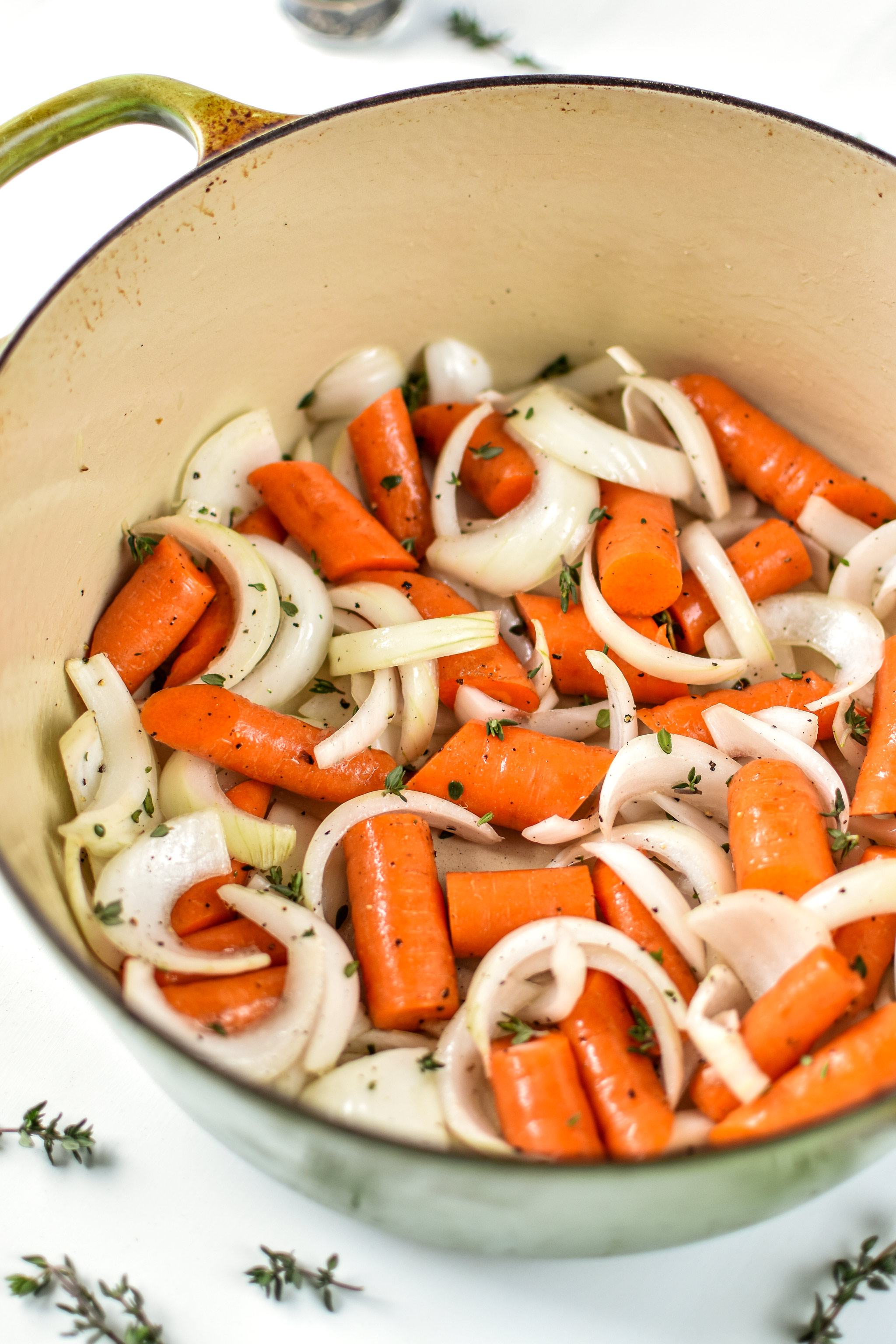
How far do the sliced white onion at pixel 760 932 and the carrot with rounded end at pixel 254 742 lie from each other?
53 centimetres

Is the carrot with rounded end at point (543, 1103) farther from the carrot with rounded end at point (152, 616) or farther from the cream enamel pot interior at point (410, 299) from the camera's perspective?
the carrot with rounded end at point (152, 616)

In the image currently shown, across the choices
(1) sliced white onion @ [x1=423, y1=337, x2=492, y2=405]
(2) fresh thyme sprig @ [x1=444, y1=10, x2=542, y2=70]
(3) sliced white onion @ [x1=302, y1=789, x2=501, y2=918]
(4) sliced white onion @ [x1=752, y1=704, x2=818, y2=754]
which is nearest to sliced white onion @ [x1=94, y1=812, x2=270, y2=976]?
(3) sliced white onion @ [x1=302, y1=789, x2=501, y2=918]

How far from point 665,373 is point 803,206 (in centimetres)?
40

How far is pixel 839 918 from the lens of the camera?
4.52 ft

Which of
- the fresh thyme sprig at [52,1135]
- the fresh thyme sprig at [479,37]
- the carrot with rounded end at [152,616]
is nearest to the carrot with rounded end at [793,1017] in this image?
the fresh thyme sprig at [52,1135]

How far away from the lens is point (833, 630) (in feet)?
5.94

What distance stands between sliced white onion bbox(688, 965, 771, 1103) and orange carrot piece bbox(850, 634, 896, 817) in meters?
0.40

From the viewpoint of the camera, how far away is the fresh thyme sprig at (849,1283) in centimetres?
127

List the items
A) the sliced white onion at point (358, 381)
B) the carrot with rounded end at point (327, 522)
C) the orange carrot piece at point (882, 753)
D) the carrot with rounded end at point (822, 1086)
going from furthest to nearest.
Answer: the sliced white onion at point (358, 381) < the carrot with rounded end at point (327, 522) < the orange carrot piece at point (882, 753) < the carrot with rounded end at point (822, 1086)

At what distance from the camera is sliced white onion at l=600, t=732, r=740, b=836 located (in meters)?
1.58

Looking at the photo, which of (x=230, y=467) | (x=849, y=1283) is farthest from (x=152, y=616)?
(x=849, y=1283)

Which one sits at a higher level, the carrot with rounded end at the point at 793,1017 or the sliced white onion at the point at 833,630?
the sliced white onion at the point at 833,630

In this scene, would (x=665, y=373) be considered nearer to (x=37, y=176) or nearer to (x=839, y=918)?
(x=839, y=918)

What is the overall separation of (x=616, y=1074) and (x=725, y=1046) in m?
0.14
